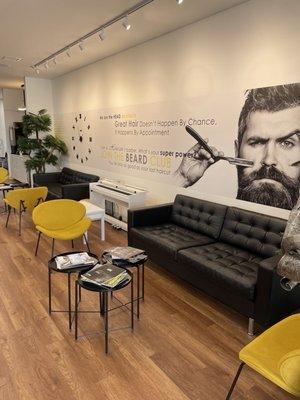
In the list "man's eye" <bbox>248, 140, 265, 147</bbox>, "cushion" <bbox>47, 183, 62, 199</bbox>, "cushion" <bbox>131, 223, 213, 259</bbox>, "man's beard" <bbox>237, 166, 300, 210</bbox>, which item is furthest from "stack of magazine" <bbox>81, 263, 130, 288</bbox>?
"cushion" <bbox>47, 183, 62, 199</bbox>

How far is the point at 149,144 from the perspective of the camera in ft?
15.9

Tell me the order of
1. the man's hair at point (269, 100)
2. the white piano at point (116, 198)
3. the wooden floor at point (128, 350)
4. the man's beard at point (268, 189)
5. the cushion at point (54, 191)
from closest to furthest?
the wooden floor at point (128, 350), the man's hair at point (269, 100), the man's beard at point (268, 189), the white piano at point (116, 198), the cushion at point (54, 191)

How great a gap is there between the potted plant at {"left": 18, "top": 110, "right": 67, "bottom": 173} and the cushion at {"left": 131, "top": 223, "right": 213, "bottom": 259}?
448 centimetres

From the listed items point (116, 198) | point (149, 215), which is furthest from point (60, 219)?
point (116, 198)

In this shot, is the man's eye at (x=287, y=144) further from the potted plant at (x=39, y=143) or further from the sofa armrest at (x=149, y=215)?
the potted plant at (x=39, y=143)

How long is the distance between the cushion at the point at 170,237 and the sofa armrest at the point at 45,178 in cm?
418

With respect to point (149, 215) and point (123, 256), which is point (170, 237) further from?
point (123, 256)

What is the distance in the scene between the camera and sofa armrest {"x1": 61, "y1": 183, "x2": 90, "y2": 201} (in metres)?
5.67

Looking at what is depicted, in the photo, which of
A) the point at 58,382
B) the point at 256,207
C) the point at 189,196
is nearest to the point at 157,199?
the point at 189,196

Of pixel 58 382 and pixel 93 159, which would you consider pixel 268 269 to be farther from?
pixel 93 159

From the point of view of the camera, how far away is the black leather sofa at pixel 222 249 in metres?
2.39

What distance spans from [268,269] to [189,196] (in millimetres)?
1991

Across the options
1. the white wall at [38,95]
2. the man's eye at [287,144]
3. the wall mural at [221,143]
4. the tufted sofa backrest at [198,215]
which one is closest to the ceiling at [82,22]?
the wall mural at [221,143]

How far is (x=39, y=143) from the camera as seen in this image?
24.3 ft
